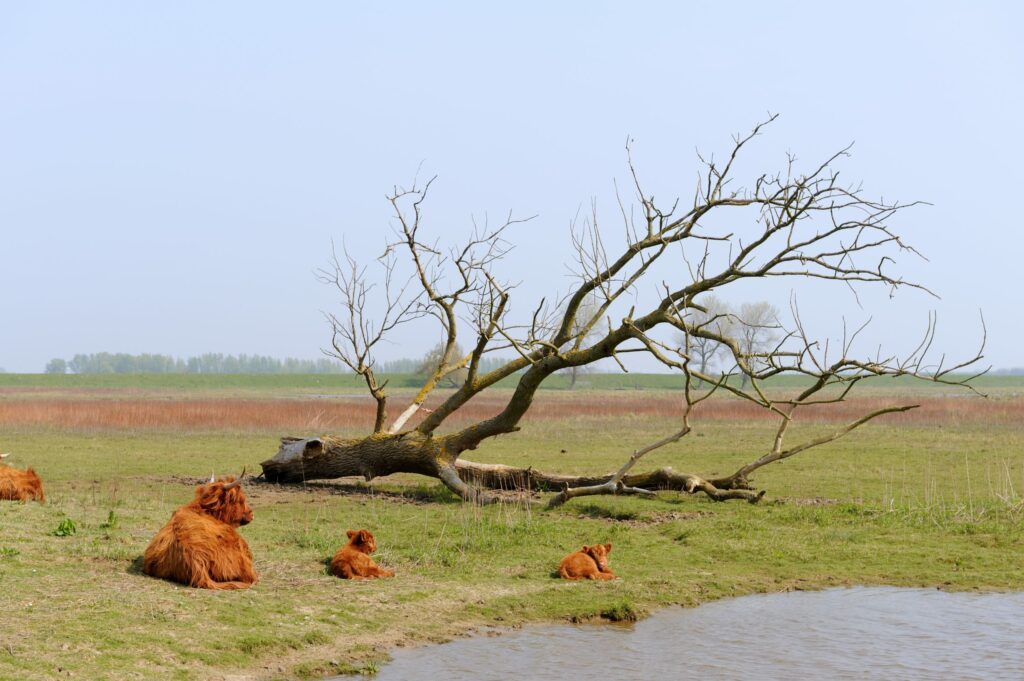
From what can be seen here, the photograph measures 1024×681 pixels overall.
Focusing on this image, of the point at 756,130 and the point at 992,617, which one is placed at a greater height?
the point at 756,130

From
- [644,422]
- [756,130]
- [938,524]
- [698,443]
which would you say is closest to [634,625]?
[938,524]

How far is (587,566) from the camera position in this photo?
10.4 m

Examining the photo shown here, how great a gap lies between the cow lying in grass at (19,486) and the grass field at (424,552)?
0.29 m

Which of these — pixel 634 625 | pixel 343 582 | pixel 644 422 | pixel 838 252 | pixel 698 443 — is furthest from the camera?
pixel 644 422

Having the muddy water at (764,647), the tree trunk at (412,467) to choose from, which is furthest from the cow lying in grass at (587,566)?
the tree trunk at (412,467)

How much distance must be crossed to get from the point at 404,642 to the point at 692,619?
2.59 m

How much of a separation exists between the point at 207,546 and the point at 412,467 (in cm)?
803

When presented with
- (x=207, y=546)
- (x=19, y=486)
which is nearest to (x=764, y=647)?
(x=207, y=546)

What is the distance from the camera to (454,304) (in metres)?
18.1

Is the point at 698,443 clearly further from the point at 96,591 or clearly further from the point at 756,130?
the point at 96,591

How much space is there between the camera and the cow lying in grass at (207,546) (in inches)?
362

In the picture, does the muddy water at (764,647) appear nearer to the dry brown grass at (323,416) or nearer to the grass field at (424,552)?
the grass field at (424,552)

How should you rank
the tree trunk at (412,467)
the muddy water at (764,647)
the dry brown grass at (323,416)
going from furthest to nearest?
the dry brown grass at (323,416) < the tree trunk at (412,467) < the muddy water at (764,647)

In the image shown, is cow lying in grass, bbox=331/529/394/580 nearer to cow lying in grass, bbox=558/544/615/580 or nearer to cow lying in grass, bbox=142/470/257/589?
cow lying in grass, bbox=142/470/257/589
